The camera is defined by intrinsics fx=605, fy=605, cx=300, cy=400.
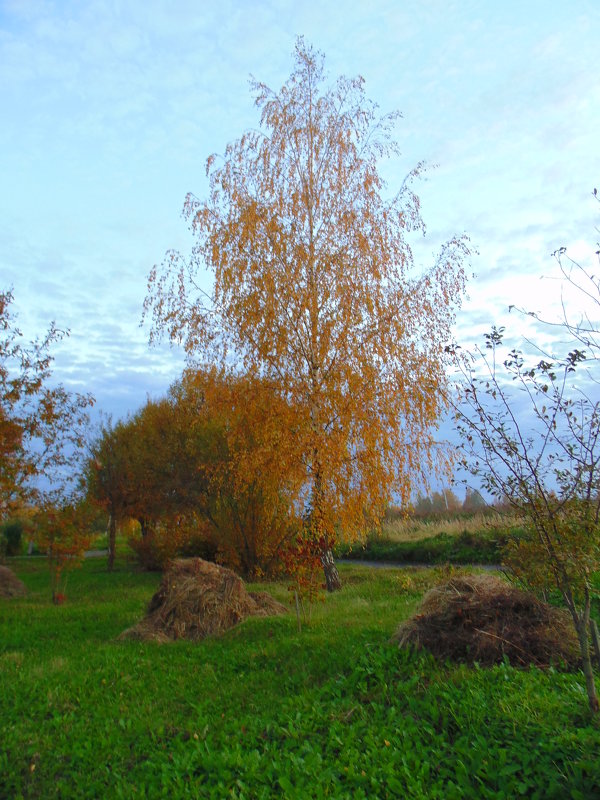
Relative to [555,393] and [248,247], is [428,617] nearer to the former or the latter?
[555,393]

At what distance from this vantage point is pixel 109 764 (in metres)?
4.52

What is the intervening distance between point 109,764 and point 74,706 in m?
1.32

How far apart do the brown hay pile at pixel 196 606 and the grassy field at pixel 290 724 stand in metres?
0.66

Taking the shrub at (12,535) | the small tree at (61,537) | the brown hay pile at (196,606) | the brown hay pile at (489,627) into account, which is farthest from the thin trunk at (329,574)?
the shrub at (12,535)

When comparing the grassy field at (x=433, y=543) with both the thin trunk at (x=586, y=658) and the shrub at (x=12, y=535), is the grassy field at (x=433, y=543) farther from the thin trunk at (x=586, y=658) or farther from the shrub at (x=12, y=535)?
the shrub at (x=12, y=535)

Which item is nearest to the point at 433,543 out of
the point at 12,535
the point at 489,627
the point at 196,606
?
the point at 196,606

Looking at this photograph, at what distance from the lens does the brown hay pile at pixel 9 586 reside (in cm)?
1420

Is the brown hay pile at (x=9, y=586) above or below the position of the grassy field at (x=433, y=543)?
below

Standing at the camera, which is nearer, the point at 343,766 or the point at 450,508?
the point at 343,766

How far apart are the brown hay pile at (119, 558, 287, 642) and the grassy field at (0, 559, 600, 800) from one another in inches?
26.2

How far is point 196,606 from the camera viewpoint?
867 cm

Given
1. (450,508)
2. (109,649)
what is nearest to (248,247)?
(109,649)

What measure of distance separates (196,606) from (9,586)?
821 centimetres

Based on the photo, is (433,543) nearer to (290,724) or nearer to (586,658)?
(290,724)
